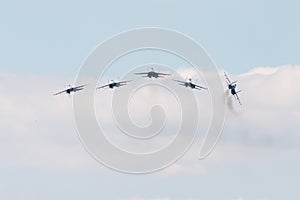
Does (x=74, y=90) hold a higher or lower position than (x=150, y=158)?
higher

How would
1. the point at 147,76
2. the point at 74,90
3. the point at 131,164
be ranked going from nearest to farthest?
1. the point at 131,164
2. the point at 147,76
3. the point at 74,90

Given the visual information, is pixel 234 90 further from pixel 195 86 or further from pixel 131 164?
pixel 131 164

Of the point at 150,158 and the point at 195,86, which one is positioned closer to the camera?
the point at 150,158

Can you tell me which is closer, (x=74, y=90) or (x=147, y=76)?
(x=147, y=76)

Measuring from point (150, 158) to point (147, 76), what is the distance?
64.9ft

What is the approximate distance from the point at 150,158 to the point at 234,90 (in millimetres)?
25971

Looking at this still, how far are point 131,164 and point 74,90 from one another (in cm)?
3144

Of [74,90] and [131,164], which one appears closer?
[131,164]

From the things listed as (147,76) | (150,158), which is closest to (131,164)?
(150,158)

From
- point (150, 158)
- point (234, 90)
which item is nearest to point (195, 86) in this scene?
point (234, 90)

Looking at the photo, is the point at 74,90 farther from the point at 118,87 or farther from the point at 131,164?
the point at 131,164

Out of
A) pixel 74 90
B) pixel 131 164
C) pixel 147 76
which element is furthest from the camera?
pixel 74 90

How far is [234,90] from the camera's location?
166m

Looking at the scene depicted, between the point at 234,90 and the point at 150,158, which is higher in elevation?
the point at 234,90
